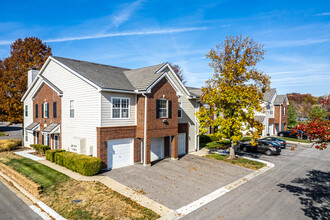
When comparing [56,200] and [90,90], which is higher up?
[90,90]

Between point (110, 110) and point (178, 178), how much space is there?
715 cm

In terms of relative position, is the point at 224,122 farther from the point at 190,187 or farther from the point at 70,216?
the point at 70,216

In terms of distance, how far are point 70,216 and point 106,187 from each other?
10.4 feet

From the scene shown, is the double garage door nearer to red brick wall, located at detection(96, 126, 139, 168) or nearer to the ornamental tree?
red brick wall, located at detection(96, 126, 139, 168)

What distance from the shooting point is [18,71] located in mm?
29031

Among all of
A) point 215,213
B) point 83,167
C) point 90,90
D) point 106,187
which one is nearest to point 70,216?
point 106,187

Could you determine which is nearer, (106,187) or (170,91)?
(106,187)

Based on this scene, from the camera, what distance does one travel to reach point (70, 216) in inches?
360

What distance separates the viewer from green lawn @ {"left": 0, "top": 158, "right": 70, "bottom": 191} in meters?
12.8

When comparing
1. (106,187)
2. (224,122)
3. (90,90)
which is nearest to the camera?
(106,187)

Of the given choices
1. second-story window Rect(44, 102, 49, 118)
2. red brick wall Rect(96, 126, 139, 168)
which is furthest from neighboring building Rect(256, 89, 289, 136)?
second-story window Rect(44, 102, 49, 118)

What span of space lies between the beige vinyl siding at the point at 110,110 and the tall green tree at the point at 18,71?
20204 mm

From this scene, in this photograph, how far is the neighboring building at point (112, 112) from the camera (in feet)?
51.3

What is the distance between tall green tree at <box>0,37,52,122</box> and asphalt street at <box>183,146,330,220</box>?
2970cm
